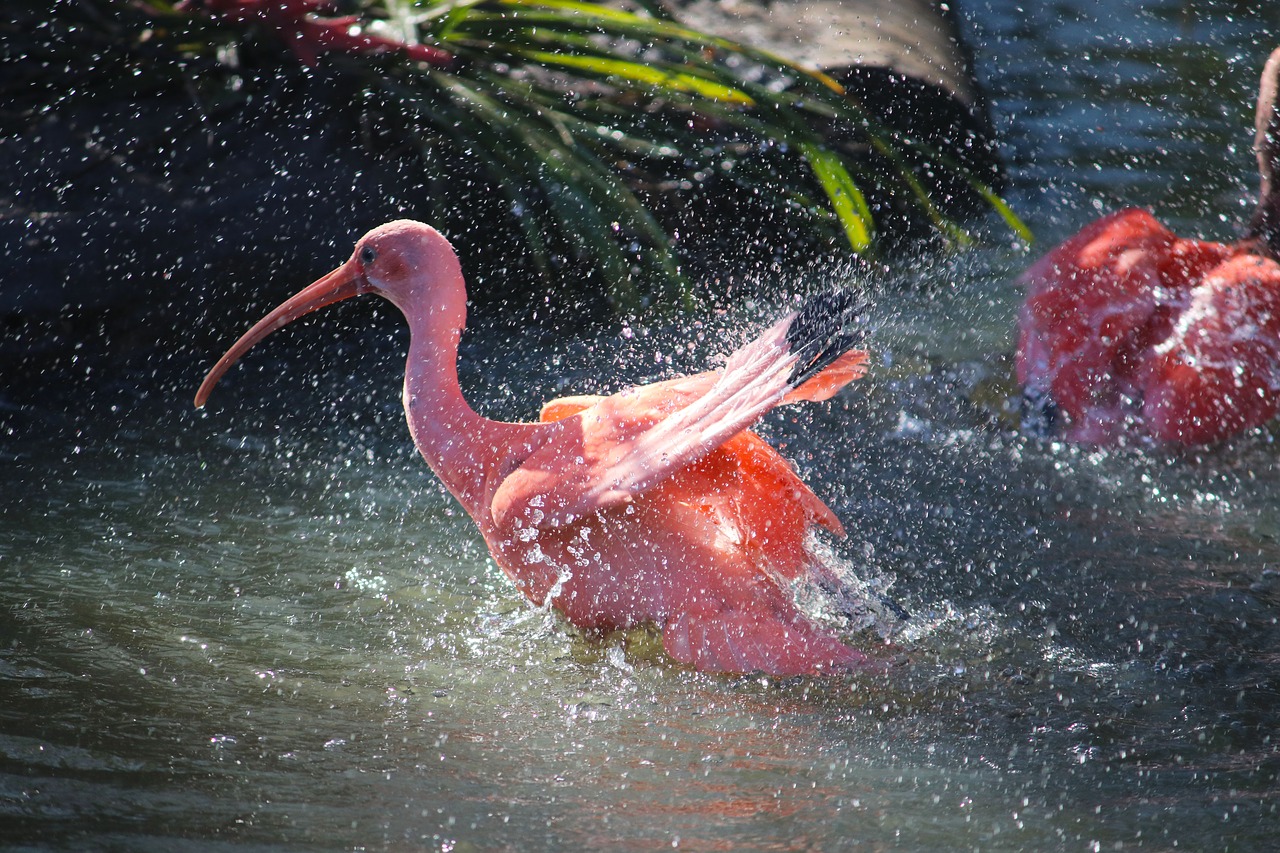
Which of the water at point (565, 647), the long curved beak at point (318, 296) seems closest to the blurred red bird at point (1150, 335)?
the water at point (565, 647)

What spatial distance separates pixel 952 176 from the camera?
6027 millimetres

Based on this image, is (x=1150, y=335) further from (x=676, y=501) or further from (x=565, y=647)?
(x=565, y=647)

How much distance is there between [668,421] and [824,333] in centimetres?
42

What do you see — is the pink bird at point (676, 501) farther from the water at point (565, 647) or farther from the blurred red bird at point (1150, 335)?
the blurred red bird at point (1150, 335)

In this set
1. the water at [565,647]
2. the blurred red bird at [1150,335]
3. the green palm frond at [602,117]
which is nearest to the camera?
the water at [565,647]

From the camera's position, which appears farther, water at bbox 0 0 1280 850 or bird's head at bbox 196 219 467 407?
bird's head at bbox 196 219 467 407

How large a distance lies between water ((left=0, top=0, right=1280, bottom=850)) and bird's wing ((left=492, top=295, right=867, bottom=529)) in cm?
41

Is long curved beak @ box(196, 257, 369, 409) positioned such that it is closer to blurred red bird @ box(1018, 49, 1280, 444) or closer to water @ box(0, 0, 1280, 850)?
water @ box(0, 0, 1280, 850)

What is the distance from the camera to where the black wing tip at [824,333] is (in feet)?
8.83

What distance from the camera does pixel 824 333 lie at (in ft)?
8.84

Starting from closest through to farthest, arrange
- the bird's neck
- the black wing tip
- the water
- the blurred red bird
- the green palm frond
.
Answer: the water, the black wing tip, the bird's neck, the blurred red bird, the green palm frond

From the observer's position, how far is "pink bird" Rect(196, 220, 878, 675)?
2.78 m

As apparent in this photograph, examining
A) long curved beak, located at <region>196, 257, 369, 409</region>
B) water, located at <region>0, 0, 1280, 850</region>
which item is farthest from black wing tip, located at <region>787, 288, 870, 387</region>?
long curved beak, located at <region>196, 257, 369, 409</region>

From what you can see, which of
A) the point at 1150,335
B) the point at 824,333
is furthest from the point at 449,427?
the point at 1150,335
